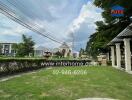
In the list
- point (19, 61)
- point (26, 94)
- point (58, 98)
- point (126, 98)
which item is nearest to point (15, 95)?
point (26, 94)

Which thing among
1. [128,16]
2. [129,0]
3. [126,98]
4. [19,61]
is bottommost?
[126,98]

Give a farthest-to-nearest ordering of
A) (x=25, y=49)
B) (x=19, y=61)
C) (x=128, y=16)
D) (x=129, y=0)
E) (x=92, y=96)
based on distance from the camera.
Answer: (x=25, y=49)
(x=128, y=16)
(x=19, y=61)
(x=129, y=0)
(x=92, y=96)

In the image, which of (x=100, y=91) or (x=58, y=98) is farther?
(x=100, y=91)

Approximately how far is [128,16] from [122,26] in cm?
221

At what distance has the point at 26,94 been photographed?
29.1 ft

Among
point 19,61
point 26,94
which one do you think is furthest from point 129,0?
point 19,61

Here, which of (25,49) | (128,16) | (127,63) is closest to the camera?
(127,63)

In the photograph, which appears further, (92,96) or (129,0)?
(129,0)

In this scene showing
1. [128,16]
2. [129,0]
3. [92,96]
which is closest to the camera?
[92,96]

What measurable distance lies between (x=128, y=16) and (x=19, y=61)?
17.1 m

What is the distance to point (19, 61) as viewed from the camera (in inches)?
897

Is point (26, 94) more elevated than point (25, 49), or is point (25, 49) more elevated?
point (25, 49)

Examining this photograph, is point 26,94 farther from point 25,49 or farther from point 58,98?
point 25,49

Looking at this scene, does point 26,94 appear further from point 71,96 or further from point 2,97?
point 71,96
